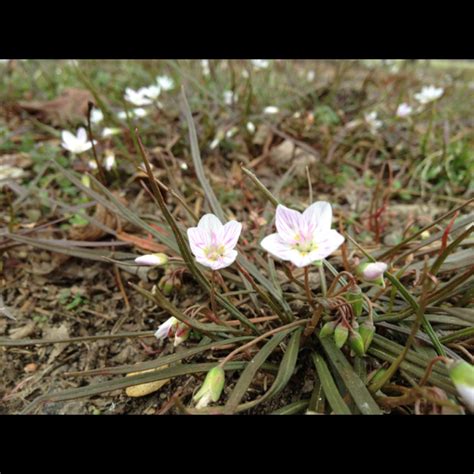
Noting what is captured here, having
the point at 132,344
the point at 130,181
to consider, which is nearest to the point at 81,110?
the point at 130,181

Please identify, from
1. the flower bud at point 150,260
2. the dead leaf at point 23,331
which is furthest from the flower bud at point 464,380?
the dead leaf at point 23,331

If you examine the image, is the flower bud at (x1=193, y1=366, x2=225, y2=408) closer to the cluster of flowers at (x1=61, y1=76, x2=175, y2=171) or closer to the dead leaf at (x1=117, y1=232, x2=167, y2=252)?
the dead leaf at (x1=117, y1=232, x2=167, y2=252)

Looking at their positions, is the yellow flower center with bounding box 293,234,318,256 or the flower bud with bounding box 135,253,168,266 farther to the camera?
the flower bud with bounding box 135,253,168,266

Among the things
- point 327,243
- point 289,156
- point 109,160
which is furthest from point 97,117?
point 327,243

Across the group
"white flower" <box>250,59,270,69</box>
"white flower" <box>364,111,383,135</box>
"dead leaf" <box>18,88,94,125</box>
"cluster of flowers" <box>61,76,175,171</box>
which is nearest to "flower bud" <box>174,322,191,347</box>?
"cluster of flowers" <box>61,76,175,171</box>

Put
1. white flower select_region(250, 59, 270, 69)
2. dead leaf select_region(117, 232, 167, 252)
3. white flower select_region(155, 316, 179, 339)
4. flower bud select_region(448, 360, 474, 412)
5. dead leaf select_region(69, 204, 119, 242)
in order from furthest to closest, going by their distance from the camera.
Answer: white flower select_region(250, 59, 270, 69) → dead leaf select_region(69, 204, 119, 242) → dead leaf select_region(117, 232, 167, 252) → white flower select_region(155, 316, 179, 339) → flower bud select_region(448, 360, 474, 412)

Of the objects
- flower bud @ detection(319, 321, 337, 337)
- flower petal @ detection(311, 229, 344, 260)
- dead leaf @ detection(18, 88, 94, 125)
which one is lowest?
flower bud @ detection(319, 321, 337, 337)

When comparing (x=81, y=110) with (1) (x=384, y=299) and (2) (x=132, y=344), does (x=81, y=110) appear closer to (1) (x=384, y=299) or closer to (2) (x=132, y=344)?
(2) (x=132, y=344)

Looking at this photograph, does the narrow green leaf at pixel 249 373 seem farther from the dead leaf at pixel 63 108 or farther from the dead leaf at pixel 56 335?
the dead leaf at pixel 63 108
